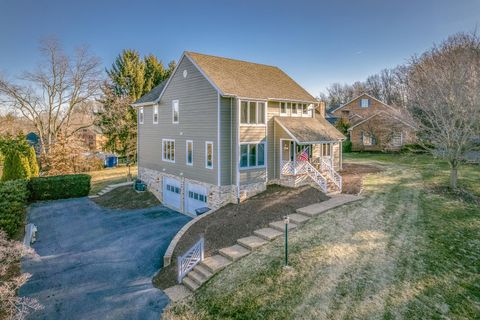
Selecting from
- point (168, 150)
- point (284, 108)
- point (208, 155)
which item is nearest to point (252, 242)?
point (208, 155)

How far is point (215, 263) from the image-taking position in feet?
35.9

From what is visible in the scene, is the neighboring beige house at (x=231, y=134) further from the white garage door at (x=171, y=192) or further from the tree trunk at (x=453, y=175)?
the tree trunk at (x=453, y=175)

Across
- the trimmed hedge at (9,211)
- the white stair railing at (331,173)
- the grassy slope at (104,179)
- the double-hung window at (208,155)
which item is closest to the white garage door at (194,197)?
the double-hung window at (208,155)

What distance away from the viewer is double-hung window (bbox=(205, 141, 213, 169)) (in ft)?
57.0

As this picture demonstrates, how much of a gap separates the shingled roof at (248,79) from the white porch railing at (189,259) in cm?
865

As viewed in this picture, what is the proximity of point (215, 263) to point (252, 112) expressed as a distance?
31.9ft

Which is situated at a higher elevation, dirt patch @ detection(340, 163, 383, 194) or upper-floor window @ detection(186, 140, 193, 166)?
upper-floor window @ detection(186, 140, 193, 166)

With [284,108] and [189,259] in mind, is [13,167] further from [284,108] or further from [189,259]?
[284,108]

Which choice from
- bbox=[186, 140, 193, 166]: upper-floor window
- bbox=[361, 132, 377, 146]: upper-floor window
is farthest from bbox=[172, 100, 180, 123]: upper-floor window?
bbox=[361, 132, 377, 146]: upper-floor window

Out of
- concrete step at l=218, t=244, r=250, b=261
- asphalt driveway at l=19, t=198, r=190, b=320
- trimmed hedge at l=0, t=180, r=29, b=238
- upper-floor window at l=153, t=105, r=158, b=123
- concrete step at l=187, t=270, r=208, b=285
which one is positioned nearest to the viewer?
asphalt driveway at l=19, t=198, r=190, b=320

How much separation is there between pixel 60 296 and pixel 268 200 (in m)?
10.6

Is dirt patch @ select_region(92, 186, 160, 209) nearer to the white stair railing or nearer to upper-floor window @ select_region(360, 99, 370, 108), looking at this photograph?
the white stair railing

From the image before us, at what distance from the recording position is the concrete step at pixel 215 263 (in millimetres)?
10594

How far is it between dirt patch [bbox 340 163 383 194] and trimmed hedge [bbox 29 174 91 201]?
20923mm
